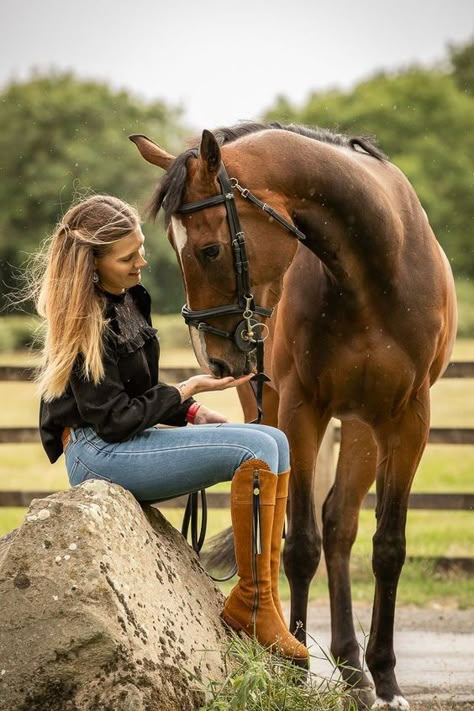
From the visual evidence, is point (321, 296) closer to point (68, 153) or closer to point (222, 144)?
point (222, 144)

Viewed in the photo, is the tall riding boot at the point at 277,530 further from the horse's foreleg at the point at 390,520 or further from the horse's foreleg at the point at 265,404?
the horse's foreleg at the point at 265,404

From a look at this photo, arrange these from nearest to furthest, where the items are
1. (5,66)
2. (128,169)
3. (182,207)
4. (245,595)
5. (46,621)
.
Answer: (46,621), (245,595), (182,207), (128,169), (5,66)

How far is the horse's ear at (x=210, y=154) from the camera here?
11.6 feet

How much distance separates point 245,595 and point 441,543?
21.1 feet

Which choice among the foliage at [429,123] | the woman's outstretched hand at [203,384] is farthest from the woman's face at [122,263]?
the foliage at [429,123]

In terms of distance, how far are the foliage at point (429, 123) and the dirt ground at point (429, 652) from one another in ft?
134

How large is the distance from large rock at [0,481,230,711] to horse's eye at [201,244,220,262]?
0.95 meters

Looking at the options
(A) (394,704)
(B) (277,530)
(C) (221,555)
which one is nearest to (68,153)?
(C) (221,555)

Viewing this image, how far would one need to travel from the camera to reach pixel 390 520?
15.4 feet

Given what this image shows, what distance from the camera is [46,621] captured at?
287 centimetres

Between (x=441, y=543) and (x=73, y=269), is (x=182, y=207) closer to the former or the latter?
(x=73, y=269)

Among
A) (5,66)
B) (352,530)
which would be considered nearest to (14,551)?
(352,530)

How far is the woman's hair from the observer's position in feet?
10.9

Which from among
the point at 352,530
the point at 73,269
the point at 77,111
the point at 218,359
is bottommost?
the point at 352,530
